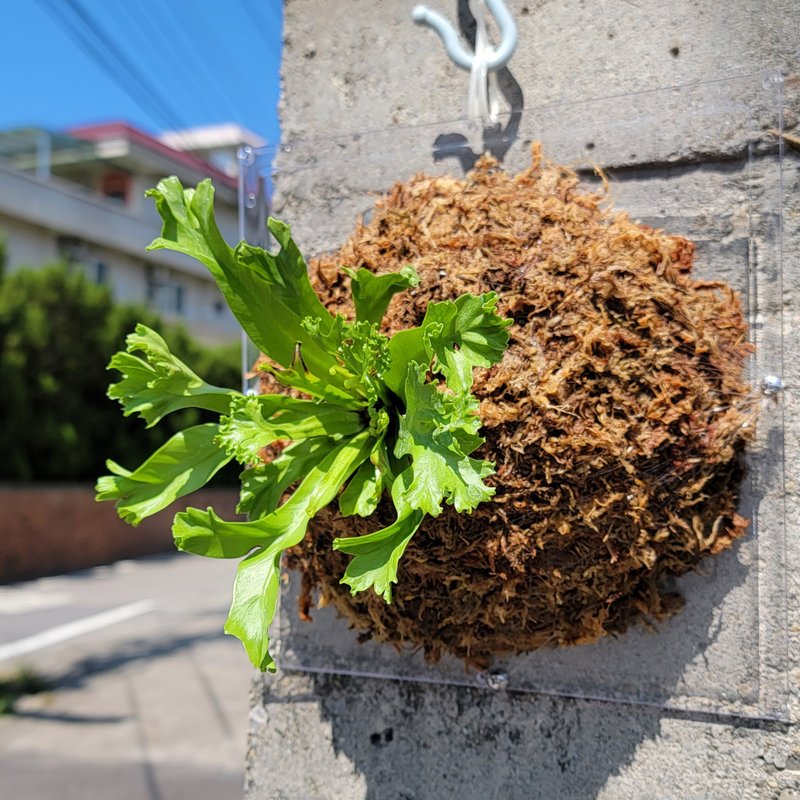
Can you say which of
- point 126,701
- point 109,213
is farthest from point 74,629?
point 109,213

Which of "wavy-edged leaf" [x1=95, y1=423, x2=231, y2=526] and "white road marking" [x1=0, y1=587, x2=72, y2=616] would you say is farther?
"white road marking" [x1=0, y1=587, x2=72, y2=616]

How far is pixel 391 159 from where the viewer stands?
1567mm

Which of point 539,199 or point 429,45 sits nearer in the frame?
point 539,199

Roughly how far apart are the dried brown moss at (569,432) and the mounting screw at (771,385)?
52 millimetres

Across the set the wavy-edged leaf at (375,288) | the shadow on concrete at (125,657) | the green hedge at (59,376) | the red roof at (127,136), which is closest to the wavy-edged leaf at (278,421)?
the wavy-edged leaf at (375,288)

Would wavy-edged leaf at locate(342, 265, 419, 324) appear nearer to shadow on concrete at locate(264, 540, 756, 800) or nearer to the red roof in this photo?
shadow on concrete at locate(264, 540, 756, 800)

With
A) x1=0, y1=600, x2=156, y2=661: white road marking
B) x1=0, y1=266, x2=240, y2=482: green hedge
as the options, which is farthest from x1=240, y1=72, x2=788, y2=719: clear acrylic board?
x1=0, y1=266, x2=240, y2=482: green hedge

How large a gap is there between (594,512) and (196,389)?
2.02 ft

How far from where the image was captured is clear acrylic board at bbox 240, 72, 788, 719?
1.30 metres

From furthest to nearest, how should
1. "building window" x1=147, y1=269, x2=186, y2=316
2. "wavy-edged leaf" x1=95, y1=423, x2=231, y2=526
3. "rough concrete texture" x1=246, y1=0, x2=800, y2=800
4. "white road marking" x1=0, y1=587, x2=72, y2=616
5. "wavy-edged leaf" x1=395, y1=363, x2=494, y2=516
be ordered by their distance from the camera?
"building window" x1=147, y1=269, x2=186, y2=316 < "white road marking" x1=0, y1=587, x2=72, y2=616 < "rough concrete texture" x1=246, y1=0, x2=800, y2=800 < "wavy-edged leaf" x1=95, y1=423, x2=231, y2=526 < "wavy-edged leaf" x1=395, y1=363, x2=494, y2=516

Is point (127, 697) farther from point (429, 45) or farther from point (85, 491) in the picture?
point (85, 491)

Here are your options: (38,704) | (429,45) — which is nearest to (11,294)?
(38,704)

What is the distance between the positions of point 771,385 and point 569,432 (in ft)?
1.23

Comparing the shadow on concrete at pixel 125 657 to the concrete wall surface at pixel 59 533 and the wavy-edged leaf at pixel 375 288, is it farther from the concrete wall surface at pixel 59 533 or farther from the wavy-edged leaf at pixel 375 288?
the wavy-edged leaf at pixel 375 288
